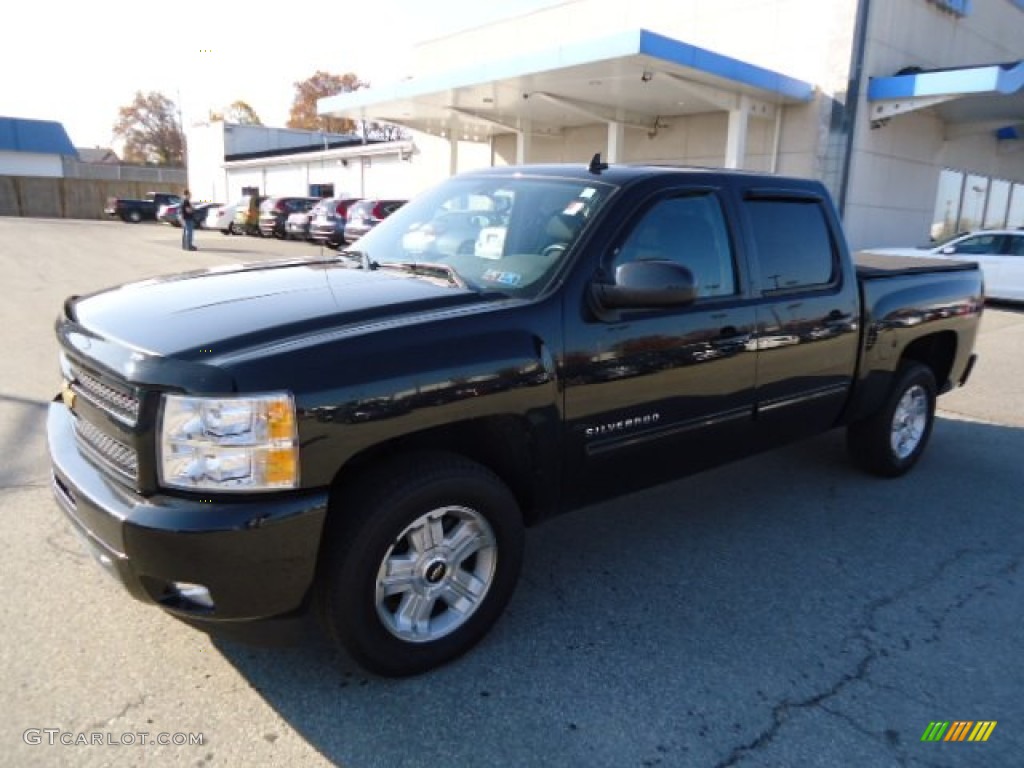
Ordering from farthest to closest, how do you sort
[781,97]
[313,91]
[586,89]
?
[313,91] → [586,89] → [781,97]

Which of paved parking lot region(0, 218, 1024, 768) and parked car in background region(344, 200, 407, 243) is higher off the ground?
parked car in background region(344, 200, 407, 243)

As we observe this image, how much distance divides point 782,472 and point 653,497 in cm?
118

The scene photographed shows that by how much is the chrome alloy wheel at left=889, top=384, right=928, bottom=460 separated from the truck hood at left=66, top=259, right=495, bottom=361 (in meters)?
3.46

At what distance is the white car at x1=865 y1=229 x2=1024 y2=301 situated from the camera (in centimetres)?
1432

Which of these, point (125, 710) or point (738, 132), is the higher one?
point (738, 132)

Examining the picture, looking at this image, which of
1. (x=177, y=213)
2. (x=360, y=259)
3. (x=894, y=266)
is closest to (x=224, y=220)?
(x=177, y=213)

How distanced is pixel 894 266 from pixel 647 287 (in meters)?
3.14

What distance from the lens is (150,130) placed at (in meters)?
88.4

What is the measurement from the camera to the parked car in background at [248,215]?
98.1ft

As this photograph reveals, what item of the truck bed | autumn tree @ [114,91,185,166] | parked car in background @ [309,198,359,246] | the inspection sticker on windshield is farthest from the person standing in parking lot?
autumn tree @ [114,91,185,166]

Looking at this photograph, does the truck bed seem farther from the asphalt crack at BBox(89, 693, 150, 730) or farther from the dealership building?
the dealership building

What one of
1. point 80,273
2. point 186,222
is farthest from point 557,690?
point 186,222

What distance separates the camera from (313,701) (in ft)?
8.92

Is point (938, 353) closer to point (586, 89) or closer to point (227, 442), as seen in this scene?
point (227, 442)
